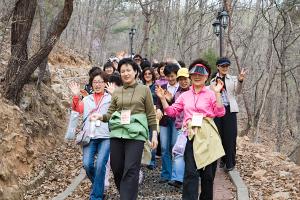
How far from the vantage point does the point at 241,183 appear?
22.5ft

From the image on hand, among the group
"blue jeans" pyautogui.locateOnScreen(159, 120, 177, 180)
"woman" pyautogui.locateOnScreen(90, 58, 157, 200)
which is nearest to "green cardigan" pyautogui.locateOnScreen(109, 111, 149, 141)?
"woman" pyautogui.locateOnScreen(90, 58, 157, 200)

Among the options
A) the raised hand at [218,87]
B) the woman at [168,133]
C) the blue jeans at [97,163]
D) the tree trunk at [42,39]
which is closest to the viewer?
the raised hand at [218,87]

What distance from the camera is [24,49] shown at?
8.59m

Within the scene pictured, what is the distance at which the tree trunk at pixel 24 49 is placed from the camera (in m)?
8.21

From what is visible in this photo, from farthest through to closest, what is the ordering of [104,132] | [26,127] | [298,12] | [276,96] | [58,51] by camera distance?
[276,96] → [58,51] → [298,12] → [26,127] → [104,132]

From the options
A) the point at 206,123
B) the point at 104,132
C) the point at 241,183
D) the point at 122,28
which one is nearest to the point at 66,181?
the point at 104,132

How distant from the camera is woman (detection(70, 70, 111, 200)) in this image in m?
5.95

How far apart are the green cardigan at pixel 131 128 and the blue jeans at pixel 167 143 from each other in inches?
81.1

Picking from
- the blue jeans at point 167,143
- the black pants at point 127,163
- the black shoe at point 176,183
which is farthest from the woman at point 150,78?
the black pants at point 127,163

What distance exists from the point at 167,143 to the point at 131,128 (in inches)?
90.4

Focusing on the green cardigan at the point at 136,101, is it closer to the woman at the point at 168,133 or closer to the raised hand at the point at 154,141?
the raised hand at the point at 154,141

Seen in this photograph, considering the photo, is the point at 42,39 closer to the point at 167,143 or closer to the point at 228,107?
the point at 167,143

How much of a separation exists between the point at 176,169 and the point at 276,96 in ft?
107

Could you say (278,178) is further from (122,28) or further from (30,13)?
(122,28)
